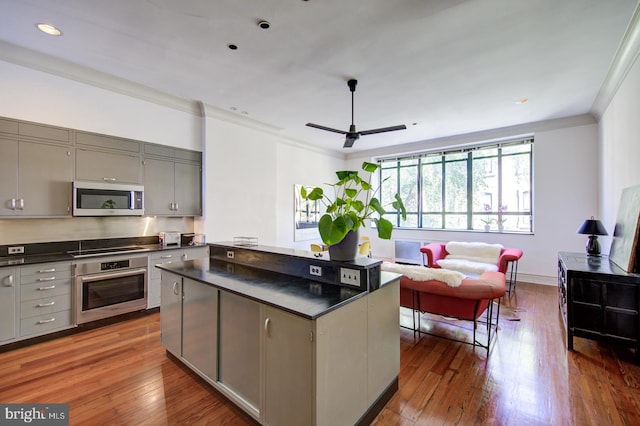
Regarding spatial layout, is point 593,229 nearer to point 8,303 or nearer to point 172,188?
point 172,188

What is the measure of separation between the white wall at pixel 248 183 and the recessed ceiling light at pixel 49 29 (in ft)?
6.78

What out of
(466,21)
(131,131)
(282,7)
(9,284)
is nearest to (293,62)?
(282,7)

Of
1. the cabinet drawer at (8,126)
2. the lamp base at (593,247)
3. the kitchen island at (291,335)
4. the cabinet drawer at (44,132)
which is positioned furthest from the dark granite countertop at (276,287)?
the lamp base at (593,247)

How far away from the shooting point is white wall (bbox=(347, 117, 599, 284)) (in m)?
5.07

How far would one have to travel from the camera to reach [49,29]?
8.89 ft

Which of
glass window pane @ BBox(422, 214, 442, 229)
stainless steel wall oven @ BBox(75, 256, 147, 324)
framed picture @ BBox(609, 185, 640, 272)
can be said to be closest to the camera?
framed picture @ BBox(609, 185, 640, 272)

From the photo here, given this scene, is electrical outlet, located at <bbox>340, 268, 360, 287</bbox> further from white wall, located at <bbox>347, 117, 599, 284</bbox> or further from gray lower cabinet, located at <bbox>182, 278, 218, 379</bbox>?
white wall, located at <bbox>347, 117, 599, 284</bbox>

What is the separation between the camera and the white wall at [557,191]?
5.07 m

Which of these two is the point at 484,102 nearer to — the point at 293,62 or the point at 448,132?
the point at 448,132

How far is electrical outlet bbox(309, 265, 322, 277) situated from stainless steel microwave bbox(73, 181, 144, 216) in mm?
3049

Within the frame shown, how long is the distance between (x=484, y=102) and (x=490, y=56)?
5.04 ft

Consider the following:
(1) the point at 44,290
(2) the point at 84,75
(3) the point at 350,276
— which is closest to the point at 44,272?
(1) the point at 44,290


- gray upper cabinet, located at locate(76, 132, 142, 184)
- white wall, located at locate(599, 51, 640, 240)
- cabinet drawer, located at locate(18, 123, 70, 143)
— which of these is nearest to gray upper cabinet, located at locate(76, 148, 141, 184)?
gray upper cabinet, located at locate(76, 132, 142, 184)

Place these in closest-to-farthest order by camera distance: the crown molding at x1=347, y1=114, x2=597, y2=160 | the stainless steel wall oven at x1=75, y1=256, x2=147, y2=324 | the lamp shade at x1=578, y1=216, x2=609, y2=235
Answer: the stainless steel wall oven at x1=75, y1=256, x2=147, y2=324 → the lamp shade at x1=578, y1=216, x2=609, y2=235 → the crown molding at x1=347, y1=114, x2=597, y2=160
